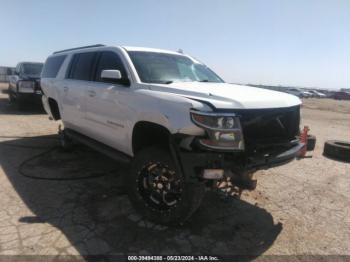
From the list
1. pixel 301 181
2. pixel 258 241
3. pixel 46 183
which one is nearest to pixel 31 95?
pixel 46 183

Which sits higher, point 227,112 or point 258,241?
point 227,112

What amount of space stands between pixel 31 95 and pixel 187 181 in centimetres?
1094

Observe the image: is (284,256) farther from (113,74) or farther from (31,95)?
(31,95)

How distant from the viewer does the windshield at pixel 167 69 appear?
443 centimetres

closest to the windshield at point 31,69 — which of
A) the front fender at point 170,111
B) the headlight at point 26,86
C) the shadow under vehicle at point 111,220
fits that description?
the headlight at point 26,86

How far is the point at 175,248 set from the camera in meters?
3.36

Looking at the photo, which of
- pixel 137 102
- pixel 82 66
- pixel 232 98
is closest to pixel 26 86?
pixel 82 66

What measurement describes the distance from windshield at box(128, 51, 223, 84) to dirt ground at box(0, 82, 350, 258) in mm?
1694

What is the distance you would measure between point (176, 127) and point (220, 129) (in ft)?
1.50

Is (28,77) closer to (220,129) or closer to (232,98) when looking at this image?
(232,98)

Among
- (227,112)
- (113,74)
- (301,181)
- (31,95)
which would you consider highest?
(113,74)

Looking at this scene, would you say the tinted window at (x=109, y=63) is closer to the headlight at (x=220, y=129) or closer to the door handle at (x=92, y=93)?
the door handle at (x=92, y=93)

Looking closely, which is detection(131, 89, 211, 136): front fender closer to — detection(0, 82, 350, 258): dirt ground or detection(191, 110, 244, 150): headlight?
detection(191, 110, 244, 150): headlight

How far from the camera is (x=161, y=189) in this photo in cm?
381
